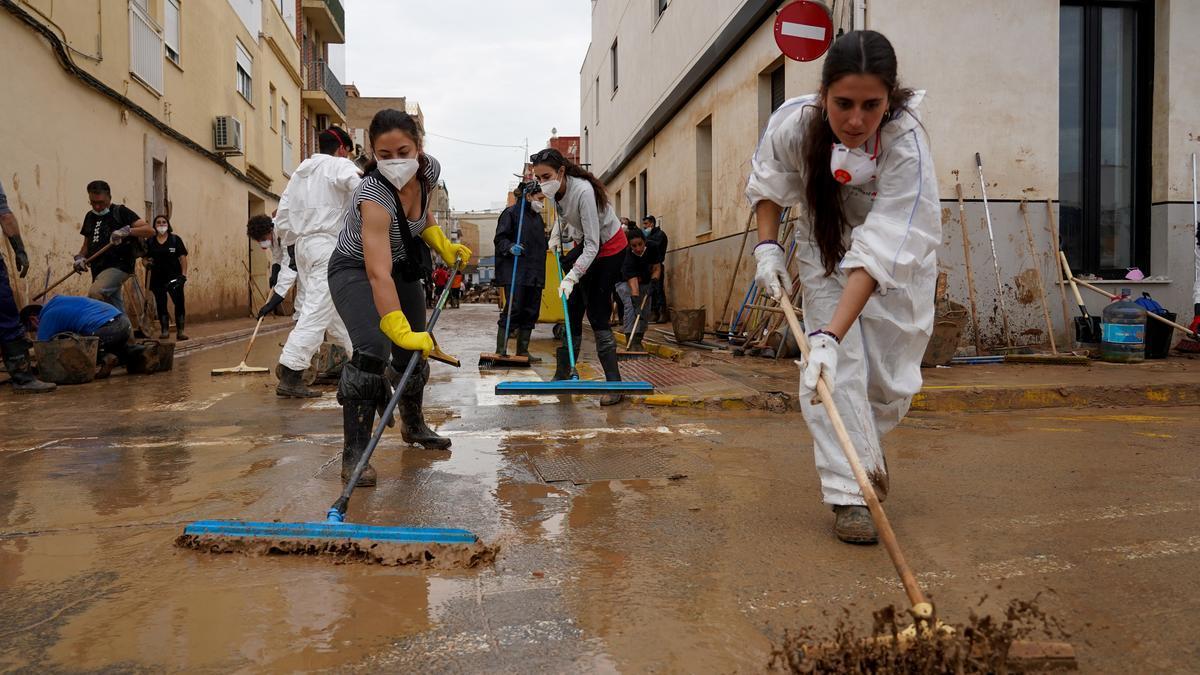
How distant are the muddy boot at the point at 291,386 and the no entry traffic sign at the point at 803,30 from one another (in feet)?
17.0

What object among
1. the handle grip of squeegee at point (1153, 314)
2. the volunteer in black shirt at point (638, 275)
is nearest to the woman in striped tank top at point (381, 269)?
the volunteer in black shirt at point (638, 275)

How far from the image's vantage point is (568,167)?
6.11 metres

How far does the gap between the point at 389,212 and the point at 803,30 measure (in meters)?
5.99

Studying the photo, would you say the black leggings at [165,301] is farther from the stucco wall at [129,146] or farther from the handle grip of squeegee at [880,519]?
the handle grip of squeegee at [880,519]

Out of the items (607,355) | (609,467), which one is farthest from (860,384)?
(607,355)

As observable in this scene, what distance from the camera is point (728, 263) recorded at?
464 inches

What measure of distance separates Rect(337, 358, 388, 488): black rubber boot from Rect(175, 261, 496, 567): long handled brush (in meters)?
0.98

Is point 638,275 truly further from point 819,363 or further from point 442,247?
point 819,363

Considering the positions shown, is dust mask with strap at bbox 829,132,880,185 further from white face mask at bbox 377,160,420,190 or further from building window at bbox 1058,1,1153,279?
building window at bbox 1058,1,1153,279

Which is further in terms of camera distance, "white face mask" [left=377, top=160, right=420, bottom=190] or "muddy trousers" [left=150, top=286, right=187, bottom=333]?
"muddy trousers" [left=150, top=286, right=187, bottom=333]

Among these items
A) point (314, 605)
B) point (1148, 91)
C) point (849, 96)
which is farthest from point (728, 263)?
point (314, 605)

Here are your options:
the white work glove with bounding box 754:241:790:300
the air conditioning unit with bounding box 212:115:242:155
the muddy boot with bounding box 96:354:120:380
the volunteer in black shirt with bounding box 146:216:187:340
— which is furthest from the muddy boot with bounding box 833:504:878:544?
the air conditioning unit with bounding box 212:115:242:155

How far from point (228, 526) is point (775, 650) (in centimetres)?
171

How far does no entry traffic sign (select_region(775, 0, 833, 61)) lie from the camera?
8.08 m
